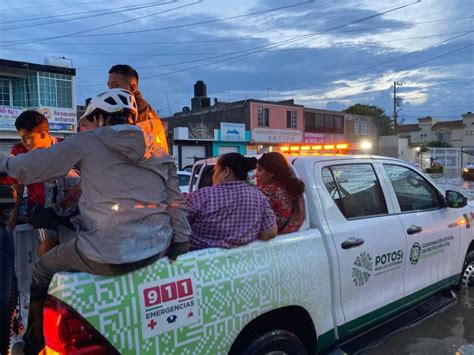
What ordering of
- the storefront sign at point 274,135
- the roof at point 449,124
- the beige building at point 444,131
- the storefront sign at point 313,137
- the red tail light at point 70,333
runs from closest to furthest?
1. the red tail light at point 70,333
2. the storefront sign at point 274,135
3. the storefront sign at point 313,137
4. the beige building at point 444,131
5. the roof at point 449,124

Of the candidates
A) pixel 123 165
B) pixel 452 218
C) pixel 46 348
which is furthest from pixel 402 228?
pixel 46 348

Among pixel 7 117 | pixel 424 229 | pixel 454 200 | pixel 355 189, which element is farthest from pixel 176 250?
pixel 7 117

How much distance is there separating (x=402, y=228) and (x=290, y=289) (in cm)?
143

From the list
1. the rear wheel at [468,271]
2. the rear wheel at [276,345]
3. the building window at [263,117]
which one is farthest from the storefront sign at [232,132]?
the rear wheel at [276,345]

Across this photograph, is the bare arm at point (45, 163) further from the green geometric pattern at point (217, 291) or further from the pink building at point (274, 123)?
the pink building at point (274, 123)

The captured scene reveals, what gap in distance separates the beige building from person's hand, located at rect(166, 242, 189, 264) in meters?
67.8

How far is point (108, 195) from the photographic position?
1.98 metres

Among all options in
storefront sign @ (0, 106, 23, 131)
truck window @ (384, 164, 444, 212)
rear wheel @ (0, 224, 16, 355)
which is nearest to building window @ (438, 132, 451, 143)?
storefront sign @ (0, 106, 23, 131)

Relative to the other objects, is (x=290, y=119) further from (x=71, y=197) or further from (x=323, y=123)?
(x=71, y=197)

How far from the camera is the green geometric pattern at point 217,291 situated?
6.09 ft

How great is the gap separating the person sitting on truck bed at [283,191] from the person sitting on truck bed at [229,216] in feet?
1.02

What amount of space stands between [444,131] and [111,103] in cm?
8147

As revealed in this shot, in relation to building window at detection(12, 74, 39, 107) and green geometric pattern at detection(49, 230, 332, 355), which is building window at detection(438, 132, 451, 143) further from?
green geometric pattern at detection(49, 230, 332, 355)

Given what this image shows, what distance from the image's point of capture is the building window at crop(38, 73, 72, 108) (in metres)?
22.7
